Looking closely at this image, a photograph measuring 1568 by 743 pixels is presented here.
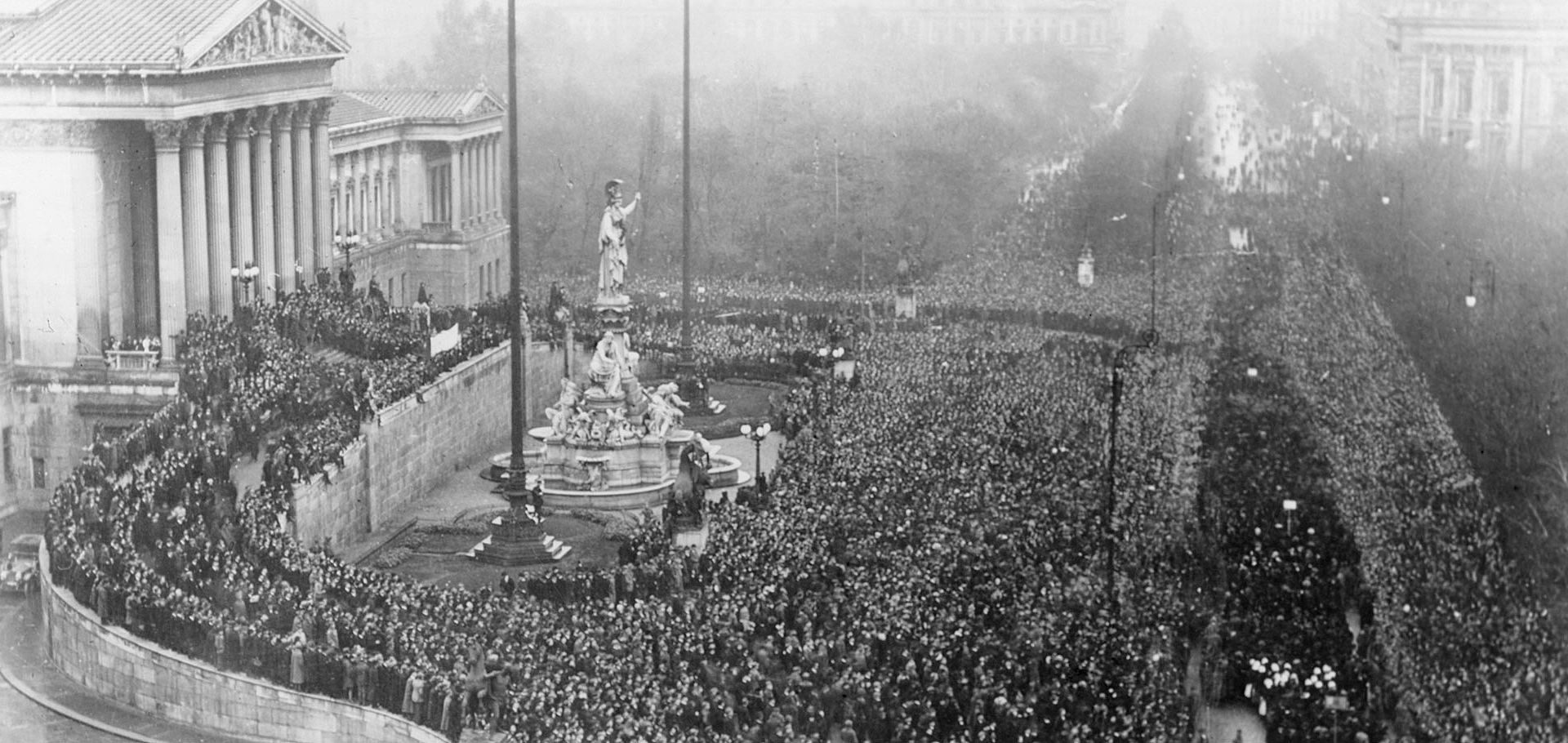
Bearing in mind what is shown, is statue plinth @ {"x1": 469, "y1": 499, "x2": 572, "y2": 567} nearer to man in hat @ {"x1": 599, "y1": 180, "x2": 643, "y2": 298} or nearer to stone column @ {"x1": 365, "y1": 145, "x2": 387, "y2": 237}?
man in hat @ {"x1": 599, "y1": 180, "x2": 643, "y2": 298}

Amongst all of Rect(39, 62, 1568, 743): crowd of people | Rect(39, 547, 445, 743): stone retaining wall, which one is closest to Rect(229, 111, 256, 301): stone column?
Rect(39, 62, 1568, 743): crowd of people

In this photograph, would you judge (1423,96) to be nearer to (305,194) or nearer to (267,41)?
(305,194)

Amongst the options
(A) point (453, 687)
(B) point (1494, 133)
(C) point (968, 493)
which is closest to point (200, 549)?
(A) point (453, 687)

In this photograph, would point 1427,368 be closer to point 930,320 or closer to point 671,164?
point 930,320

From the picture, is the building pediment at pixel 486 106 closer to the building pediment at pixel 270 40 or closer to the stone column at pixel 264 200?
the building pediment at pixel 270 40

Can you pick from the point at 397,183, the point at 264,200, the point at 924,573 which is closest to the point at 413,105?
the point at 397,183

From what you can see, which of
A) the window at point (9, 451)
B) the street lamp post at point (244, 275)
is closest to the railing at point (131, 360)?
the window at point (9, 451)
